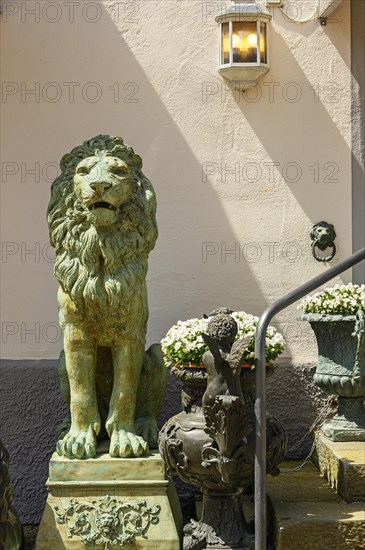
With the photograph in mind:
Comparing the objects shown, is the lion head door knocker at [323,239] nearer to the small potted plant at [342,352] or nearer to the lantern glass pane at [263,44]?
the small potted plant at [342,352]

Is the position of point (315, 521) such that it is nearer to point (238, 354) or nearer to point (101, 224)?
point (238, 354)

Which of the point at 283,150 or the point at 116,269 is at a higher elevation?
the point at 283,150

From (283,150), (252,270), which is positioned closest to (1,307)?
(252,270)

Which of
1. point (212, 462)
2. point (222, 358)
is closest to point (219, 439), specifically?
point (212, 462)

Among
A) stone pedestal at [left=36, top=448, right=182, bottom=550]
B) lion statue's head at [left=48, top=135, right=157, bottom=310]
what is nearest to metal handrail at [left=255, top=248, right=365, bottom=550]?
stone pedestal at [left=36, top=448, right=182, bottom=550]

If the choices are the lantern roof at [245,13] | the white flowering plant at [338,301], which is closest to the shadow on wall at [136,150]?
the lantern roof at [245,13]

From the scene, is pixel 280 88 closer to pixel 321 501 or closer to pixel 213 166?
pixel 213 166

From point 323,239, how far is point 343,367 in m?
1.05

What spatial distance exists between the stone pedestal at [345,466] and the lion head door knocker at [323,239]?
125 cm

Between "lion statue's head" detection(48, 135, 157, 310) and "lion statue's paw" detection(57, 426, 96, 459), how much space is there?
673mm

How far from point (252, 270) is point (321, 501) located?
1.70 metres

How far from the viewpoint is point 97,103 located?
627 cm

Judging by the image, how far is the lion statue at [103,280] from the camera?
514 centimetres

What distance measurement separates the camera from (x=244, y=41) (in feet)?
19.9
